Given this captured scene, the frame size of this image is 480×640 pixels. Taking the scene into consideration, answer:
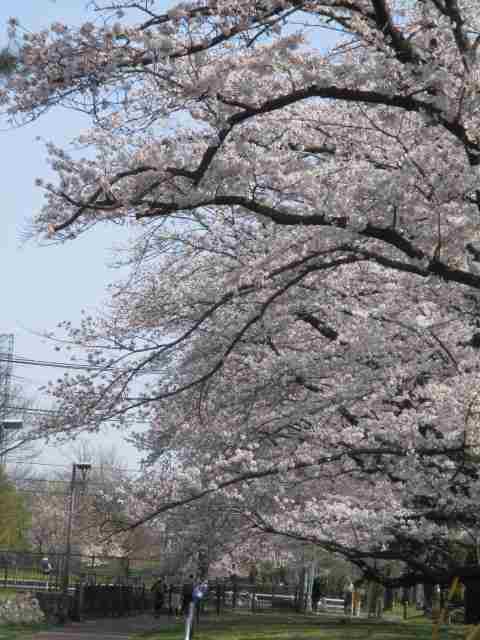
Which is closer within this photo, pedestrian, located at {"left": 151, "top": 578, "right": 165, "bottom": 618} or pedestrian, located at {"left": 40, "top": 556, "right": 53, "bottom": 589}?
pedestrian, located at {"left": 40, "top": 556, "right": 53, "bottom": 589}

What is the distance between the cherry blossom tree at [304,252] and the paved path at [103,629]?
411cm

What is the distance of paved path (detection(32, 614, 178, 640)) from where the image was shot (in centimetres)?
2022

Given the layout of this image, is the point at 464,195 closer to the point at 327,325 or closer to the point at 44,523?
the point at 327,325

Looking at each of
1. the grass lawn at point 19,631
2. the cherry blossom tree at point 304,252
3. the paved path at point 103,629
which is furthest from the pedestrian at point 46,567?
the cherry blossom tree at point 304,252

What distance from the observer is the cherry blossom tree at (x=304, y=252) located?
849 centimetres

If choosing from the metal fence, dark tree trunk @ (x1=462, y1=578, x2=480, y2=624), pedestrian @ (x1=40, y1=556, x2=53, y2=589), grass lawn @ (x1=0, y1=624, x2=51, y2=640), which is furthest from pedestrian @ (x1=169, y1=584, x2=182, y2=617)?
dark tree trunk @ (x1=462, y1=578, x2=480, y2=624)

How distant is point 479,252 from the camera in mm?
10984

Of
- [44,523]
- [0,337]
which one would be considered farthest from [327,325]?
[44,523]

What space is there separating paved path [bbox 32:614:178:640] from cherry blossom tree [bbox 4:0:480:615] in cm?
411

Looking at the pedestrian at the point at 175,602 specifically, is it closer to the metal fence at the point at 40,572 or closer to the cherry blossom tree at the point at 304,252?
the metal fence at the point at 40,572

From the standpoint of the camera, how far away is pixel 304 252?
9.71m

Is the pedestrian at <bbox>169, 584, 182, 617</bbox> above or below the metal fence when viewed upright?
below

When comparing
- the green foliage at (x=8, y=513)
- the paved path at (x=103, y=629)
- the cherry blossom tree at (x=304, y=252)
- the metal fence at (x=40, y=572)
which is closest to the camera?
the cherry blossom tree at (x=304, y=252)

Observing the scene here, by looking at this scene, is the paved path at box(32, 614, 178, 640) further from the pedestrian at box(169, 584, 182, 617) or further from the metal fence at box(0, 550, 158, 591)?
the pedestrian at box(169, 584, 182, 617)
